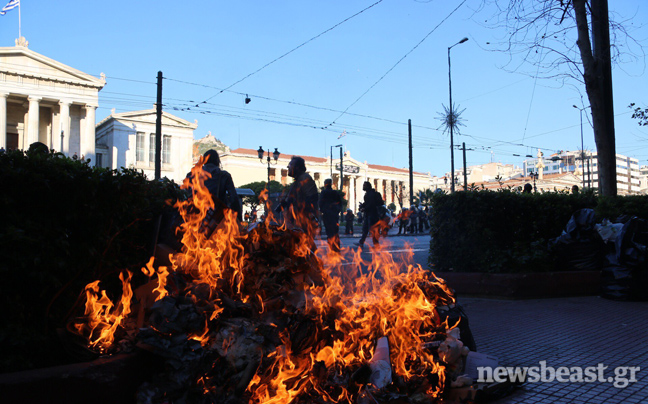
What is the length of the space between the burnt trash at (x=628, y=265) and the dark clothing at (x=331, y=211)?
15.2 feet

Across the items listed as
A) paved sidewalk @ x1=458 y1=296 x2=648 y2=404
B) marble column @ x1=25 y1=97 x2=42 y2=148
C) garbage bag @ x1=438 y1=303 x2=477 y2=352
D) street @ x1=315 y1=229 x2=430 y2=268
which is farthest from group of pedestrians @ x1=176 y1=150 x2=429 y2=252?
marble column @ x1=25 y1=97 x2=42 y2=148

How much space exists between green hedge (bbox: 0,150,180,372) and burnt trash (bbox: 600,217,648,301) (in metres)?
6.03

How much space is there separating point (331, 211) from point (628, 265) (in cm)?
532

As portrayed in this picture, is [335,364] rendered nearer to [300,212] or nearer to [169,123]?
[300,212]

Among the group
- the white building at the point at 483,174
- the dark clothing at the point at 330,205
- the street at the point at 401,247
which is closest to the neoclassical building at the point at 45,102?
the street at the point at 401,247

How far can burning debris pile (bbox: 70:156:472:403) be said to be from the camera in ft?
8.37

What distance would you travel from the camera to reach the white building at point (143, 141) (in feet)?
185

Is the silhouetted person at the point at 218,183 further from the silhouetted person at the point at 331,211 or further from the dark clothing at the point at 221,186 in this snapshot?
the silhouetted person at the point at 331,211

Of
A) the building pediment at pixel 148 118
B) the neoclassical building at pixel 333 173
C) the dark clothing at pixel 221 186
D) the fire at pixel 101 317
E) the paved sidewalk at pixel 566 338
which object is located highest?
the building pediment at pixel 148 118

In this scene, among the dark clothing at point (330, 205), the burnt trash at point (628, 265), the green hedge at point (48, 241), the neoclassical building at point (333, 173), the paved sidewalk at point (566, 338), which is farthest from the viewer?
the neoclassical building at point (333, 173)

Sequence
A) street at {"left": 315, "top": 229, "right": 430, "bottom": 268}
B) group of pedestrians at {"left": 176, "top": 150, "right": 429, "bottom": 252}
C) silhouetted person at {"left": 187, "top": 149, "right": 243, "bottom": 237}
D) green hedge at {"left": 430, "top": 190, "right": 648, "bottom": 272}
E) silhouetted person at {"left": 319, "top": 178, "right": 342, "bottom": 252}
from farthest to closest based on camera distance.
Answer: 1. street at {"left": 315, "top": 229, "right": 430, "bottom": 268}
2. silhouetted person at {"left": 319, "top": 178, "right": 342, "bottom": 252}
3. green hedge at {"left": 430, "top": 190, "right": 648, "bottom": 272}
4. silhouetted person at {"left": 187, "top": 149, "right": 243, "bottom": 237}
5. group of pedestrians at {"left": 176, "top": 150, "right": 429, "bottom": 252}

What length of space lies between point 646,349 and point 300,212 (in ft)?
14.3

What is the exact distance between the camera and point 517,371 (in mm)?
3195

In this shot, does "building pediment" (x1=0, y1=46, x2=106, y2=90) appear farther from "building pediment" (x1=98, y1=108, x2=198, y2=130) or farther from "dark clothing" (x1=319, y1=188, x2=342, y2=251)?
"dark clothing" (x1=319, y1=188, x2=342, y2=251)
